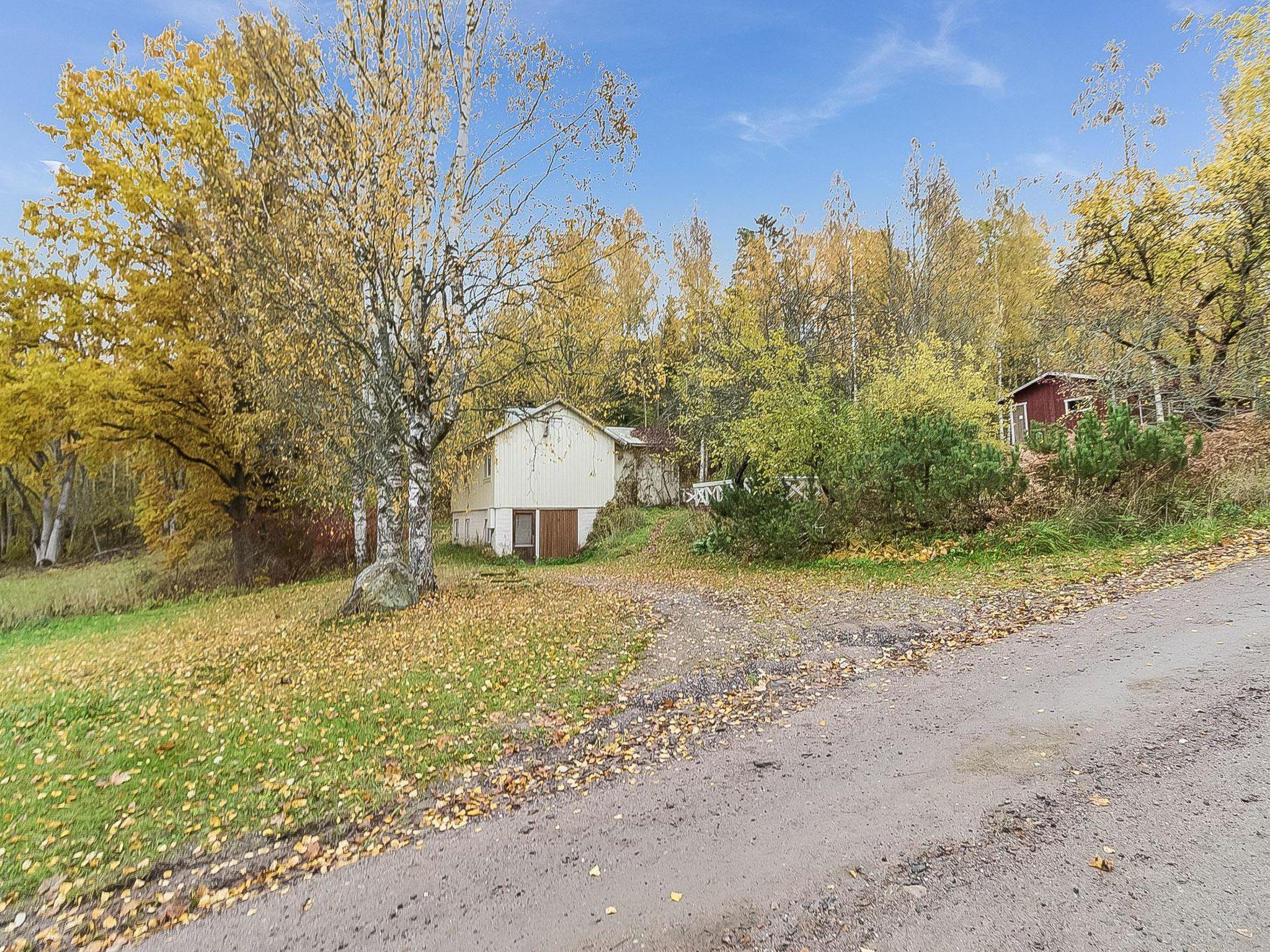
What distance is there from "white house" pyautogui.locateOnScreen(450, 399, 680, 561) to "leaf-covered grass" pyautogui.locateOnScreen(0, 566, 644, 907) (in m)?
14.6

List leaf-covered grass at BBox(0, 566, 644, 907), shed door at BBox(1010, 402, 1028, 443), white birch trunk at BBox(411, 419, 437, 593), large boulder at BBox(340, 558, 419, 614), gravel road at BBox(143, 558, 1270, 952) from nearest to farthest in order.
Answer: gravel road at BBox(143, 558, 1270, 952)
leaf-covered grass at BBox(0, 566, 644, 907)
large boulder at BBox(340, 558, 419, 614)
white birch trunk at BBox(411, 419, 437, 593)
shed door at BBox(1010, 402, 1028, 443)

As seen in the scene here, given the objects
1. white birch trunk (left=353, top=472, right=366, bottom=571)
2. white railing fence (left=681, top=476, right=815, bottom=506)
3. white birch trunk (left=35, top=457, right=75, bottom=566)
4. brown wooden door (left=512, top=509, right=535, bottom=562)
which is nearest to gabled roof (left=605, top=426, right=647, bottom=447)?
brown wooden door (left=512, top=509, right=535, bottom=562)

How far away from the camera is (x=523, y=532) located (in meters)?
25.8

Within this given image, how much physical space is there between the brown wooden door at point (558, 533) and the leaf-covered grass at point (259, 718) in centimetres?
1481

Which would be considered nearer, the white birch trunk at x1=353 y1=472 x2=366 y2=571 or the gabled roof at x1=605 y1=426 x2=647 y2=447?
the white birch trunk at x1=353 y1=472 x2=366 y2=571

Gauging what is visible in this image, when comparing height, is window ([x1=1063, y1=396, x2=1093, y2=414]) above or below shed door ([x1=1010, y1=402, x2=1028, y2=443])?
below

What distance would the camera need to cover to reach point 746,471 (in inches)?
762

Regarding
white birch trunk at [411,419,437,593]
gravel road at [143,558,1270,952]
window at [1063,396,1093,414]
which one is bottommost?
gravel road at [143,558,1270,952]

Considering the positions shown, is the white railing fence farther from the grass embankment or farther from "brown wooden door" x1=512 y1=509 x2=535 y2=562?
"brown wooden door" x1=512 y1=509 x2=535 y2=562

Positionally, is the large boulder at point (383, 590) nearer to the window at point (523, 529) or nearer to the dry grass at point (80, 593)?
the dry grass at point (80, 593)

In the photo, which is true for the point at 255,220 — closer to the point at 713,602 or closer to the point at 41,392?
the point at 41,392

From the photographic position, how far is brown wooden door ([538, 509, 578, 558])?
26.0 meters

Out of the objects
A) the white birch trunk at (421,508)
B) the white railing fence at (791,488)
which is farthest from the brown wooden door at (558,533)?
the white birch trunk at (421,508)

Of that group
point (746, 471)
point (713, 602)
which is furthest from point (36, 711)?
point (746, 471)
